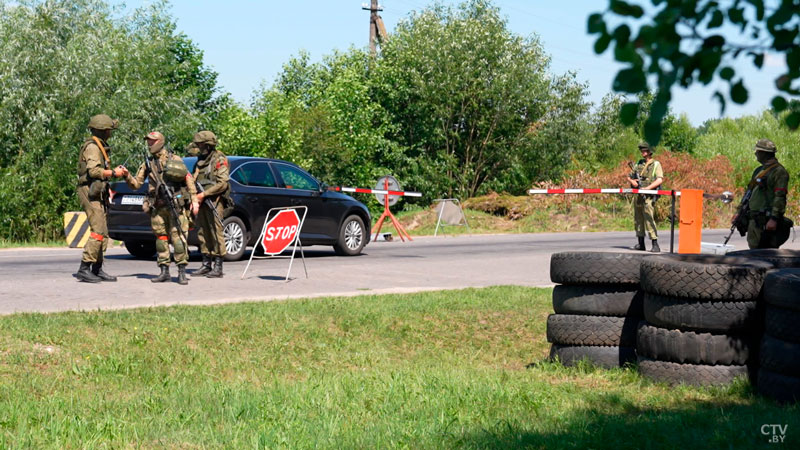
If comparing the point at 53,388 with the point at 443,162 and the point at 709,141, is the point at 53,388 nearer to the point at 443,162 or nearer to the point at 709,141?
the point at 443,162

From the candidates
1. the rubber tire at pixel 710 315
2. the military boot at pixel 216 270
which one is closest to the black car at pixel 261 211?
the military boot at pixel 216 270

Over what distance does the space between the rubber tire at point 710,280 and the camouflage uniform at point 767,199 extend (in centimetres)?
475

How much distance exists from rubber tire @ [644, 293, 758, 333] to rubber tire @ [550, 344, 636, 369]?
735mm

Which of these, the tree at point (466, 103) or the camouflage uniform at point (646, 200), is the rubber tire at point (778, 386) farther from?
the tree at point (466, 103)

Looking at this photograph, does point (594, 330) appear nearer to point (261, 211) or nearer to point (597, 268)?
point (597, 268)

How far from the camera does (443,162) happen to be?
41.3 meters

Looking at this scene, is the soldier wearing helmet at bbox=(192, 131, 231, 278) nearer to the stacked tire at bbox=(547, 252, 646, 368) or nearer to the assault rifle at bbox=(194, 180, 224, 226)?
the assault rifle at bbox=(194, 180, 224, 226)

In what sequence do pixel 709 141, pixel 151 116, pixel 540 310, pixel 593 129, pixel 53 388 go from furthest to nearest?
pixel 709 141 < pixel 593 129 < pixel 151 116 < pixel 540 310 < pixel 53 388

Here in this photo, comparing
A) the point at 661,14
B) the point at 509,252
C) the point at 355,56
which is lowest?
the point at 509,252

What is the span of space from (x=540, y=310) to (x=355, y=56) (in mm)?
37543

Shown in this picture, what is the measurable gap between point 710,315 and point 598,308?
3.66ft

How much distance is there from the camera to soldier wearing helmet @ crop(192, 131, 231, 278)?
42.2ft

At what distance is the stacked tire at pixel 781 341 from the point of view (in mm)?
5934

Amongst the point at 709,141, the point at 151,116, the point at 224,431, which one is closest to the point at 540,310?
the point at 224,431
